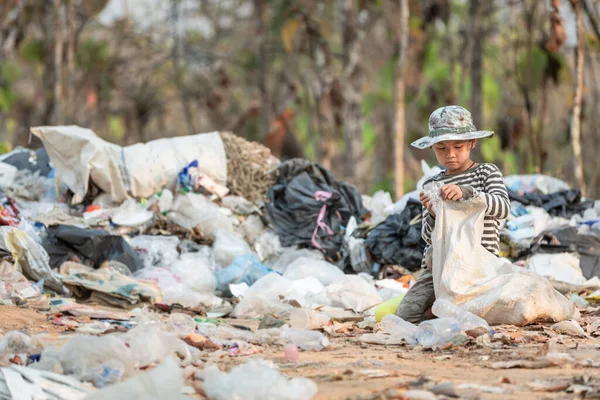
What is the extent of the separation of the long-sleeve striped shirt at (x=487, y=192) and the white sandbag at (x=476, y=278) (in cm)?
6

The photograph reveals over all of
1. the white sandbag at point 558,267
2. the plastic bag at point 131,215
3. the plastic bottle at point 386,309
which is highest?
the plastic bag at point 131,215

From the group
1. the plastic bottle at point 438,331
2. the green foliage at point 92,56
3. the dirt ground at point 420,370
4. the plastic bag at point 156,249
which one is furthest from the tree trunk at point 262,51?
the dirt ground at point 420,370

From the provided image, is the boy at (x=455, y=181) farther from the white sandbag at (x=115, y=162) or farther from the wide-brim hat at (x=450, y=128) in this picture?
the white sandbag at (x=115, y=162)

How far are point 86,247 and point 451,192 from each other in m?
3.19

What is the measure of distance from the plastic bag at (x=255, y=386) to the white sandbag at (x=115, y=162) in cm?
492

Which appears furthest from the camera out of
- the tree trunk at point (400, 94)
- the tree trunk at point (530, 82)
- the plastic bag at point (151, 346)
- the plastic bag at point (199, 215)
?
the tree trunk at point (530, 82)

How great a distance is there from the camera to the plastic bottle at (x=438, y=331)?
12.5ft

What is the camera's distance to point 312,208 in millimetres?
7520

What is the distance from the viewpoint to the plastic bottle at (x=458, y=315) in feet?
13.2

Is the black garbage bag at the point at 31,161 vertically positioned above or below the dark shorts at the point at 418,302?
above

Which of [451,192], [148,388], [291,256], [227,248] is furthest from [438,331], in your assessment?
[291,256]

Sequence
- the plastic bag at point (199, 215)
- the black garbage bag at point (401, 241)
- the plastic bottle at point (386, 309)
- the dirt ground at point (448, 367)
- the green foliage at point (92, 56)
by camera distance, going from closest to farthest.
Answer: the dirt ground at point (448, 367), the plastic bottle at point (386, 309), the black garbage bag at point (401, 241), the plastic bag at point (199, 215), the green foliage at point (92, 56)

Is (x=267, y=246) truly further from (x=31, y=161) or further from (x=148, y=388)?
(x=148, y=388)

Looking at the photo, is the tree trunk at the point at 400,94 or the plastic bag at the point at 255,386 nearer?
the plastic bag at the point at 255,386
